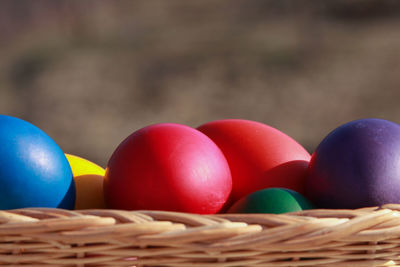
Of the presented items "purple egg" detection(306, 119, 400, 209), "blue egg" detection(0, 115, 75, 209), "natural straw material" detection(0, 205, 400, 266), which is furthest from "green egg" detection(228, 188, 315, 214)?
"blue egg" detection(0, 115, 75, 209)

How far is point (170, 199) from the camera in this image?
0.90 metres

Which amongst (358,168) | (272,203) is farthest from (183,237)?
(358,168)

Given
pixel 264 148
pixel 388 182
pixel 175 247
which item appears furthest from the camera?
pixel 264 148

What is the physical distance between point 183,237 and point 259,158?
0.46m

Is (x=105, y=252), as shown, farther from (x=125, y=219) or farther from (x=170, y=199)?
(x=170, y=199)

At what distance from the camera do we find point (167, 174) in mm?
911

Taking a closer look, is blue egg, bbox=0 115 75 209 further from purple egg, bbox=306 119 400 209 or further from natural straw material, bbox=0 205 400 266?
purple egg, bbox=306 119 400 209

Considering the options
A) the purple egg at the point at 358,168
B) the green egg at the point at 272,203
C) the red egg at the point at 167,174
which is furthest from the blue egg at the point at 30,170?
the purple egg at the point at 358,168

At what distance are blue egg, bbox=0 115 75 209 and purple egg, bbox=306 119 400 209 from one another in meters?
0.47

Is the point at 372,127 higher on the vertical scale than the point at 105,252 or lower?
higher

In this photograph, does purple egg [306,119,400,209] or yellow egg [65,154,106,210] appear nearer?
purple egg [306,119,400,209]

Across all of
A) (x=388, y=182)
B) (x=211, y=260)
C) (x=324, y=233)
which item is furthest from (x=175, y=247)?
(x=388, y=182)

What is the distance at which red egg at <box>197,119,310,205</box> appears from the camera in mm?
1057

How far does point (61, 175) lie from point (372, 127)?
573 mm
